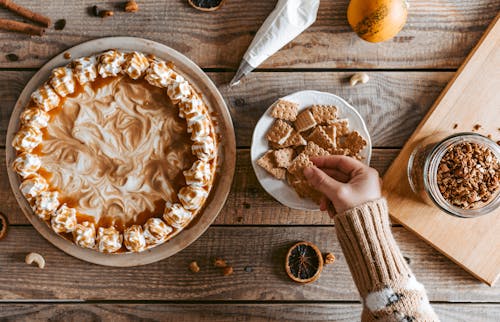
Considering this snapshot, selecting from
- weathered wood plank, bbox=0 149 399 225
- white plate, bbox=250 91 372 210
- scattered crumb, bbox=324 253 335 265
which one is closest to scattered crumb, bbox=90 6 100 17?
weathered wood plank, bbox=0 149 399 225

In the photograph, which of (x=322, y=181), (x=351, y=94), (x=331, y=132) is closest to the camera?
(x=322, y=181)

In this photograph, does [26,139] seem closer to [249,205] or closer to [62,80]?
[62,80]

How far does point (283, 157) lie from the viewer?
1.63 metres

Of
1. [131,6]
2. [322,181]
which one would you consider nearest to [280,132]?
[322,181]

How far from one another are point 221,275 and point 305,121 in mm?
673

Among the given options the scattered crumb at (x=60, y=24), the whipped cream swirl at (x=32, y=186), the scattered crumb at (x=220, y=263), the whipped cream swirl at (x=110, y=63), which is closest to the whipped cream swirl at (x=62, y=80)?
the whipped cream swirl at (x=110, y=63)

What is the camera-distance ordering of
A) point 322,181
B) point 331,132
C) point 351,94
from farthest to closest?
point 351,94
point 331,132
point 322,181

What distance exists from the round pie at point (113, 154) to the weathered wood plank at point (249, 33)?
6.4 inches

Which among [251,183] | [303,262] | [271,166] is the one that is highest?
[271,166]

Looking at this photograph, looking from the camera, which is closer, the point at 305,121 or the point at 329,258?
the point at 305,121

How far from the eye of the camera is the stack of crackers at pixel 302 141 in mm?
1622

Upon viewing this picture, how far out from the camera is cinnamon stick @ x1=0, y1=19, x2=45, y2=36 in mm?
1683

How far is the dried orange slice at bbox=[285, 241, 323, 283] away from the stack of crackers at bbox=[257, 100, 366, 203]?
0.22 metres

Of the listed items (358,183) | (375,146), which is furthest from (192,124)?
(375,146)
